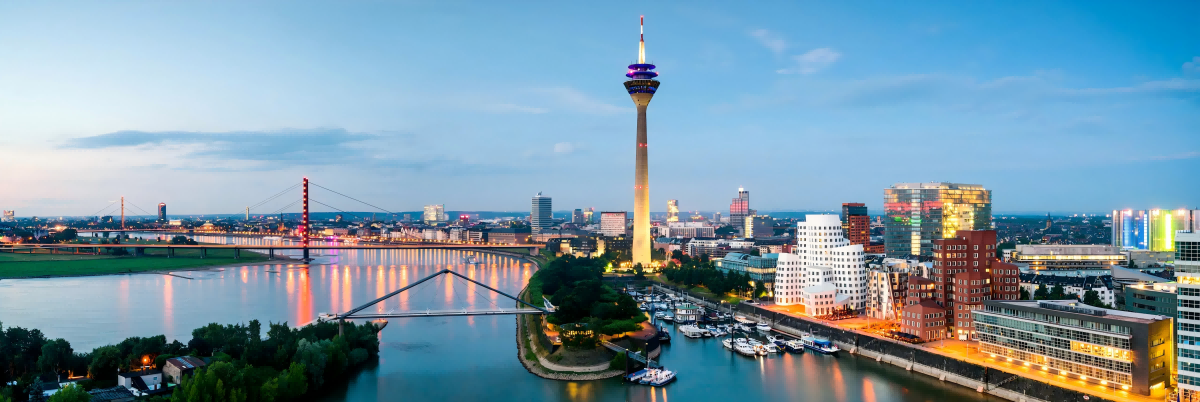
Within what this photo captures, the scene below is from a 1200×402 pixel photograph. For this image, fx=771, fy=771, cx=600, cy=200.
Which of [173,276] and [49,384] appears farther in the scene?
[173,276]

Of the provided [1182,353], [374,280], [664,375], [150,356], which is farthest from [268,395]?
[374,280]

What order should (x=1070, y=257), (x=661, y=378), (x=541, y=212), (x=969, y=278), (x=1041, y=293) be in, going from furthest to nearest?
(x=541, y=212)
(x=1070, y=257)
(x=1041, y=293)
(x=969, y=278)
(x=661, y=378)

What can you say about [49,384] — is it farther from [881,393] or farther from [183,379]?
[881,393]

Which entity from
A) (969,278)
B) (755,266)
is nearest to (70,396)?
(969,278)

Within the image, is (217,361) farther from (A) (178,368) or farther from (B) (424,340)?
(B) (424,340)

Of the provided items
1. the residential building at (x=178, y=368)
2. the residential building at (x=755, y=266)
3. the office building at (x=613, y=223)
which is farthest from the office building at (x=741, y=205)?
the residential building at (x=178, y=368)

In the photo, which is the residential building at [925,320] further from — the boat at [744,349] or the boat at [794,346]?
the boat at [744,349]

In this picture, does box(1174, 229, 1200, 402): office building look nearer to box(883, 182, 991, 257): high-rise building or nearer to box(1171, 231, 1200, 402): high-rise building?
box(1171, 231, 1200, 402): high-rise building
